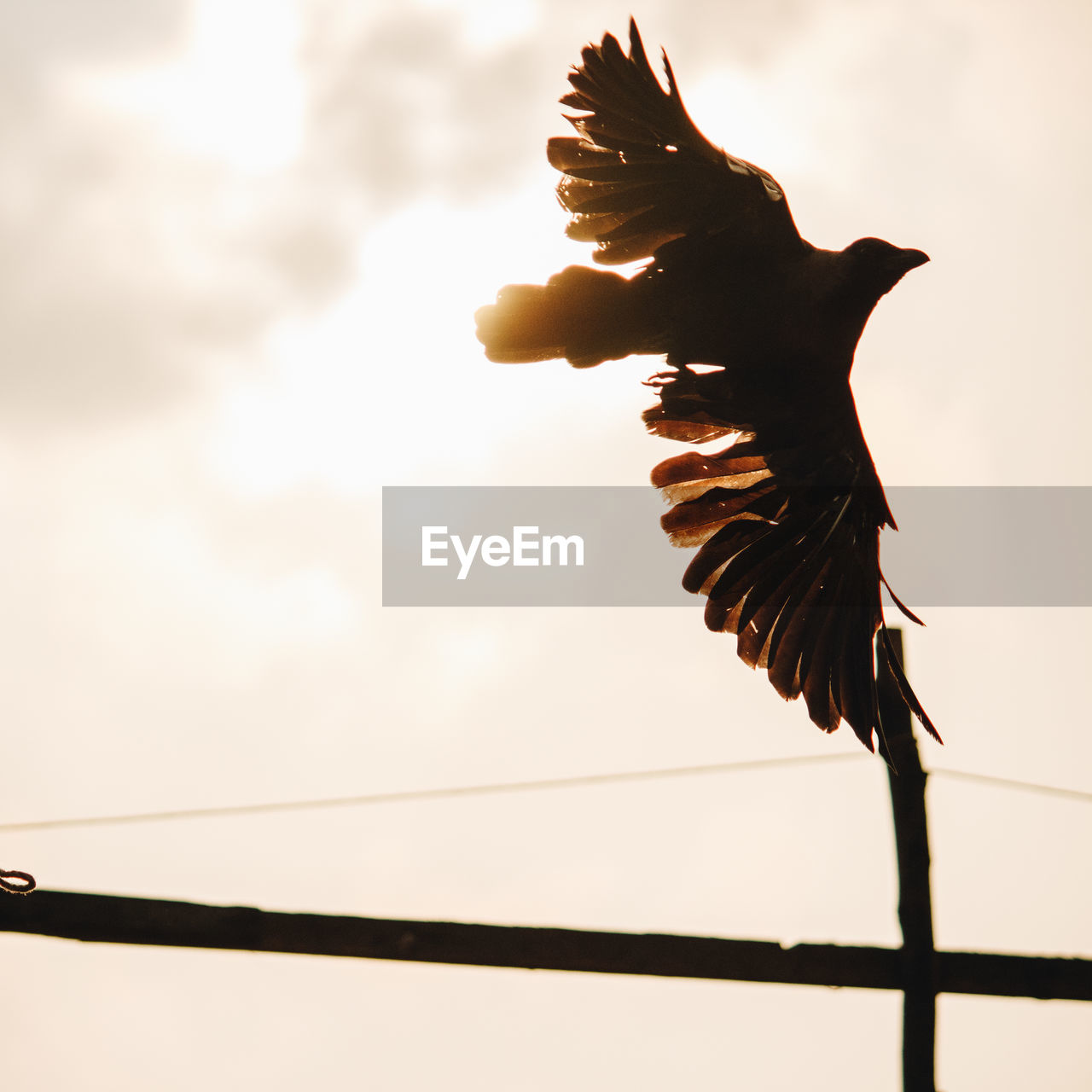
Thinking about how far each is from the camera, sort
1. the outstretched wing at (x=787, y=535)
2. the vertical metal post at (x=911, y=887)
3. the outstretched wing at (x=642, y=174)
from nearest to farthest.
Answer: the vertical metal post at (x=911, y=887) → the outstretched wing at (x=642, y=174) → the outstretched wing at (x=787, y=535)

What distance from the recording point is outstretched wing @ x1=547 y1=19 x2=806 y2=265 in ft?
9.29

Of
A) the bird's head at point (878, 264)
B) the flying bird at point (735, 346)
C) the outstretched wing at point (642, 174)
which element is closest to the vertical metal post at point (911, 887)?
the flying bird at point (735, 346)

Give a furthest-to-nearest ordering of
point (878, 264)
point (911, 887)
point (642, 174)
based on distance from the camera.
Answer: point (642, 174)
point (878, 264)
point (911, 887)

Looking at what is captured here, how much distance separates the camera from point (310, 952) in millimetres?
2064

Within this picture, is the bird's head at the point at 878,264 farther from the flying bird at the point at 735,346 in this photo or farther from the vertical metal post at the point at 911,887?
the vertical metal post at the point at 911,887

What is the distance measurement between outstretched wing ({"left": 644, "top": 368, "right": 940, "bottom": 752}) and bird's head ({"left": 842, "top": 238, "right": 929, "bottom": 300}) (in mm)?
342

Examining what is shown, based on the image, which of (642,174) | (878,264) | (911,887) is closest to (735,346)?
(878,264)

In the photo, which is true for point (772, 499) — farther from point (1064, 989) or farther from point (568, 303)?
point (1064, 989)

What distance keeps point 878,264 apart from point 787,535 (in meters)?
0.87

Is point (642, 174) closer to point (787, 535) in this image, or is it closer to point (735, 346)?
point (735, 346)

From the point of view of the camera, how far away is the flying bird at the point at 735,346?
2.89 meters

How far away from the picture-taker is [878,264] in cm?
286

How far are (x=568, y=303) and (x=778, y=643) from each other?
124cm

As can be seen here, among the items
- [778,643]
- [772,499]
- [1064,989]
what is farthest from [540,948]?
[772,499]
